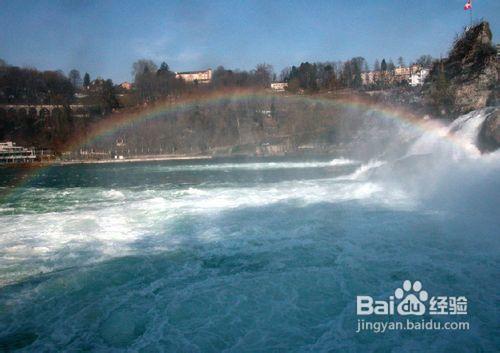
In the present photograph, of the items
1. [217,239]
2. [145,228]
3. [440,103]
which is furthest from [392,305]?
[440,103]

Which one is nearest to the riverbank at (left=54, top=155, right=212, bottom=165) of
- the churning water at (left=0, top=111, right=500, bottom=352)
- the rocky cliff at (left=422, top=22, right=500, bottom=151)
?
the rocky cliff at (left=422, top=22, right=500, bottom=151)

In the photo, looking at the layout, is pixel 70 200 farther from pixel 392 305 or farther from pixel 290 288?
pixel 392 305

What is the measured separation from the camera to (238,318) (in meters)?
6.29

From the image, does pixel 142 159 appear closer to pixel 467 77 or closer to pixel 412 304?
pixel 467 77

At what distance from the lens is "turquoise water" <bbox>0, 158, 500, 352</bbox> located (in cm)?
572

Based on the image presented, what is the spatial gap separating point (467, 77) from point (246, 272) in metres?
30.3

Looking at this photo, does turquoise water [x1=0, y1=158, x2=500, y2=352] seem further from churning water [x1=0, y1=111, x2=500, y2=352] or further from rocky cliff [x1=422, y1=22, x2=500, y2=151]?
rocky cliff [x1=422, y1=22, x2=500, y2=151]

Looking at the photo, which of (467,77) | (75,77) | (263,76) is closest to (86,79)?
(75,77)

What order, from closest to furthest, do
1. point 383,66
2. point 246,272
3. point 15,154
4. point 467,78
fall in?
point 246,272
point 467,78
point 15,154
point 383,66

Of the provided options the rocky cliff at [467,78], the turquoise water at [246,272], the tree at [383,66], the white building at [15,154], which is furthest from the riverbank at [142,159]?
the tree at [383,66]

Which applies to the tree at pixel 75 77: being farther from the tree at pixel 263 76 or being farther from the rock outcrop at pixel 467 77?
the rock outcrop at pixel 467 77

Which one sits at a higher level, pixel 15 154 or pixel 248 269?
pixel 248 269

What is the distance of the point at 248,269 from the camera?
843 cm

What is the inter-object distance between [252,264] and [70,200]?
1457cm
